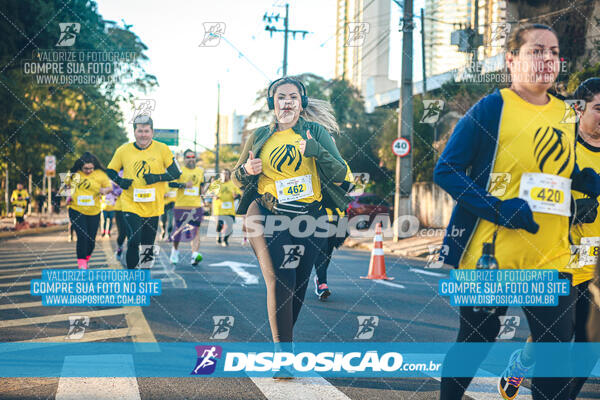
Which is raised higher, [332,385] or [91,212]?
[91,212]

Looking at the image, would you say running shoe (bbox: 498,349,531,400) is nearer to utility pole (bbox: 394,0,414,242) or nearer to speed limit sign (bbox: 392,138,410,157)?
speed limit sign (bbox: 392,138,410,157)

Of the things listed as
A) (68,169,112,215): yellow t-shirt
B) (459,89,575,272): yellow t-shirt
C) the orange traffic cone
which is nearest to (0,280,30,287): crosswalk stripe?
(68,169,112,215): yellow t-shirt

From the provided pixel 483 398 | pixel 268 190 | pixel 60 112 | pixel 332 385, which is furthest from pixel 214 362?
pixel 60 112

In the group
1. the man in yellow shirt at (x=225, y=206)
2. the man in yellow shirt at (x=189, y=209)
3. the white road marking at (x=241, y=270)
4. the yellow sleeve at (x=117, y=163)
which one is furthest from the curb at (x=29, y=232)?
the yellow sleeve at (x=117, y=163)

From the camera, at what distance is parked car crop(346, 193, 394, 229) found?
86.6 ft

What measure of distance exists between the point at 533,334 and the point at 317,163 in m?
2.05

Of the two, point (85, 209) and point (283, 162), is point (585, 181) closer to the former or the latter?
point (283, 162)

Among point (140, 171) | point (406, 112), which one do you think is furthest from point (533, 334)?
point (406, 112)

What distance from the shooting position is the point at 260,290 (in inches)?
358

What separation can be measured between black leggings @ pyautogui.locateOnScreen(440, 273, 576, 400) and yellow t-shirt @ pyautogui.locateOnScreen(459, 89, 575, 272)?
21cm

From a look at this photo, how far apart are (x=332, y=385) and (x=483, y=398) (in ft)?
3.06

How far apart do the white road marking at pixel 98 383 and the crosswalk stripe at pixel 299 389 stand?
30.7 inches

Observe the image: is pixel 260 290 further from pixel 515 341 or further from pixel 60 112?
pixel 60 112

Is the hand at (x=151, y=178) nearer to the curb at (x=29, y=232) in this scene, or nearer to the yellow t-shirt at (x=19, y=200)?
the curb at (x=29, y=232)
